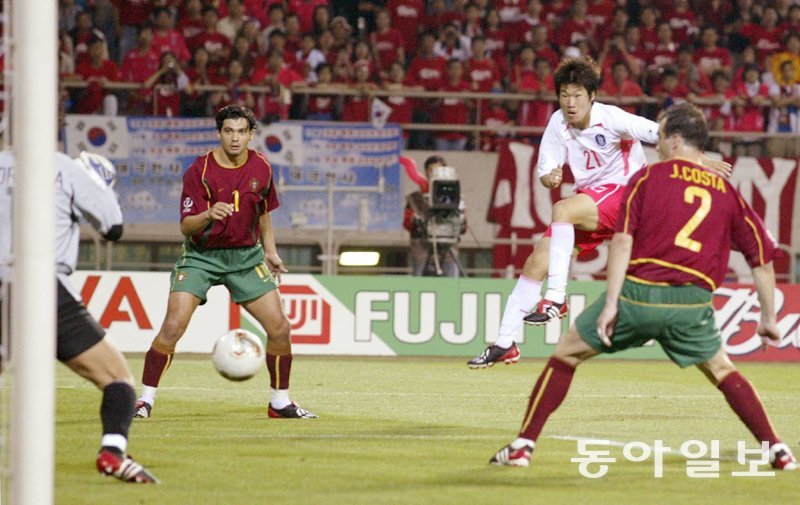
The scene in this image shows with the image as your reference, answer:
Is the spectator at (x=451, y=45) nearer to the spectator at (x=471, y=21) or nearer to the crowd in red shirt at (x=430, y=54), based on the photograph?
the crowd in red shirt at (x=430, y=54)

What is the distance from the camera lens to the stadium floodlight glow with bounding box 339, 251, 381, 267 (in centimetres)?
1883

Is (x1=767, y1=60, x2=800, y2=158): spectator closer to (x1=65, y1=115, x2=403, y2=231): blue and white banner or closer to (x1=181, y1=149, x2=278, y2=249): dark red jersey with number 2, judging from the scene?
(x1=65, y1=115, x2=403, y2=231): blue and white banner

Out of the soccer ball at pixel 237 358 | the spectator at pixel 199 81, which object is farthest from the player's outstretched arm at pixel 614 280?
the spectator at pixel 199 81

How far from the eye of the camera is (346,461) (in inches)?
311

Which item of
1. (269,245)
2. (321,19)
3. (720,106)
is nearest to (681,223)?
(269,245)

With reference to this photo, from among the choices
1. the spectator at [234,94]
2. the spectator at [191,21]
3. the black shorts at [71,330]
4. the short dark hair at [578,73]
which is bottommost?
the black shorts at [71,330]

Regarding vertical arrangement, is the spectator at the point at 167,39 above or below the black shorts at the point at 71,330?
above

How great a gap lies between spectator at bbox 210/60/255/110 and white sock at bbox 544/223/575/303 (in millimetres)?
9708

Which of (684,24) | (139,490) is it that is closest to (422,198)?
(684,24)

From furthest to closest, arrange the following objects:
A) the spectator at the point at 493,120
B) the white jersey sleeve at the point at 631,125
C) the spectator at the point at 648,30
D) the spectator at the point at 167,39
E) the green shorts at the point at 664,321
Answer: the spectator at the point at 648,30 → the spectator at the point at 493,120 → the spectator at the point at 167,39 → the white jersey sleeve at the point at 631,125 → the green shorts at the point at 664,321

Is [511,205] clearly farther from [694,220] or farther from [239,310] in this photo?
[694,220]

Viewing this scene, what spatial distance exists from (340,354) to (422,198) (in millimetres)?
2240

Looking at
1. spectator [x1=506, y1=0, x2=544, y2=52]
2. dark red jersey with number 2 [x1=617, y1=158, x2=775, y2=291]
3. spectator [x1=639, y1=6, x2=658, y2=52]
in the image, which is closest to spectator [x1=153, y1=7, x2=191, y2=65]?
spectator [x1=506, y1=0, x2=544, y2=52]

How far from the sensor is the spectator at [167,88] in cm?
1923
